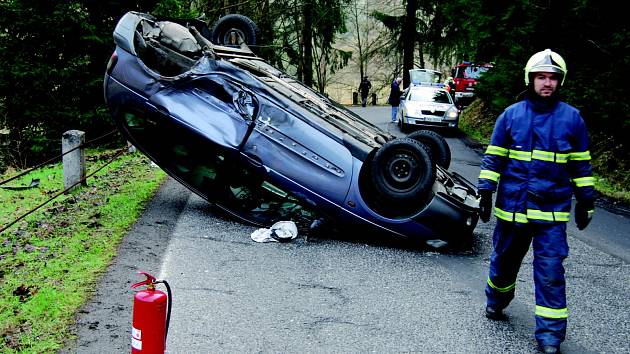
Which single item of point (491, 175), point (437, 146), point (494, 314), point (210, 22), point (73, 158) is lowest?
point (494, 314)

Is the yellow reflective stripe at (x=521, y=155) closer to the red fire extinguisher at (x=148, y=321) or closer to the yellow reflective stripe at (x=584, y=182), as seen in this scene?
the yellow reflective stripe at (x=584, y=182)

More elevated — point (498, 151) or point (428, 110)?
point (498, 151)

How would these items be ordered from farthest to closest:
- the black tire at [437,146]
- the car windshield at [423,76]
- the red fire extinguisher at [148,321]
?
the car windshield at [423,76] → the black tire at [437,146] → the red fire extinguisher at [148,321]

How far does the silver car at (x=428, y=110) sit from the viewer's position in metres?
20.7

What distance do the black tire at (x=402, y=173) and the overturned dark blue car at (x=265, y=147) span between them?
0.01 metres

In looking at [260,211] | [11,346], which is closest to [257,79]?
[260,211]

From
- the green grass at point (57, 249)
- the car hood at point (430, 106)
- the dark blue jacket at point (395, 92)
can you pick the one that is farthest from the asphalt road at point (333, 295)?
the dark blue jacket at point (395, 92)

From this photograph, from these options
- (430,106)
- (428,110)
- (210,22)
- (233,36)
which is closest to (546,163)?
(233,36)

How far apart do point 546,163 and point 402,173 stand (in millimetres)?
2476

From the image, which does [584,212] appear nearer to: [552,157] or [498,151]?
[552,157]

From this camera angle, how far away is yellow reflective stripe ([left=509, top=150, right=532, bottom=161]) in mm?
4699

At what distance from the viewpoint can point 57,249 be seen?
6727mm

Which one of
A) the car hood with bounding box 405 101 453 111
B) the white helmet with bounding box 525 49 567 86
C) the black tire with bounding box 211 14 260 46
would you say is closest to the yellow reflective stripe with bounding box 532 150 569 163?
the white helmet with bounding box 525 49 567 86

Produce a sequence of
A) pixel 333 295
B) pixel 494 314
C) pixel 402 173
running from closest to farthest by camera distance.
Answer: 1. pixel 494 314
2. pixel 333 295
3. pixel 402 173
